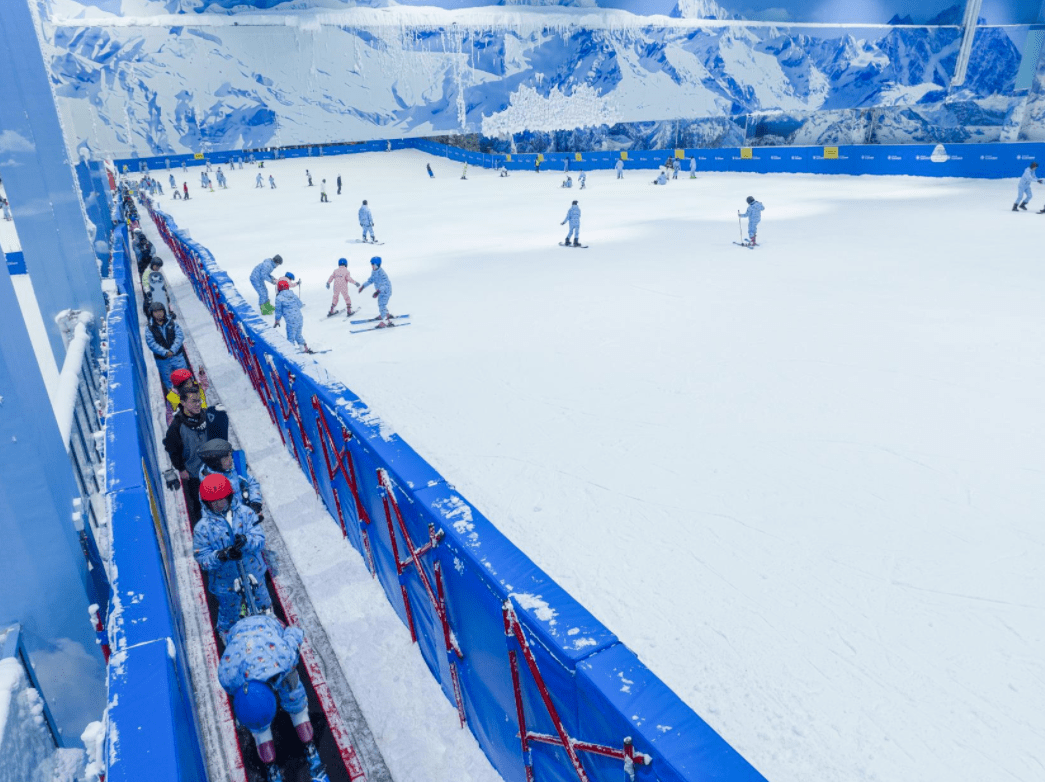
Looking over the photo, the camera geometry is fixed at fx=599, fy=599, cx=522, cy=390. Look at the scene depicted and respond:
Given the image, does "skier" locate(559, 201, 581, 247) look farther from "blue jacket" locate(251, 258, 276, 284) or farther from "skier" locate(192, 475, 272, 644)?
"skier" locate(192, 475, 272, 644)

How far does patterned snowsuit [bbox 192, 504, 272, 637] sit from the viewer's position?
3.35 metres

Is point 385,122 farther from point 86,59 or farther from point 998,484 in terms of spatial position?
point 998,484

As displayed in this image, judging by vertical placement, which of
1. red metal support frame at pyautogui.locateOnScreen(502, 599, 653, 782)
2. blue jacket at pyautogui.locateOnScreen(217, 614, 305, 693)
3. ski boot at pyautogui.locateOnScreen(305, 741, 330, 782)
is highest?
red metal support frame at pyautogui.locateOnScreen(502, 599, 653, 782)

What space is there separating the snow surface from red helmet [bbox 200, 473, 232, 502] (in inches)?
61.0

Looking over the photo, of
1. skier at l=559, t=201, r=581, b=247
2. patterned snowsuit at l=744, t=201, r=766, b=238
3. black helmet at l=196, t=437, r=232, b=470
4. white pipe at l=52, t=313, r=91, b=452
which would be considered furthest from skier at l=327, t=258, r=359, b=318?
patterned snowsuit at l=744, t=201, r=766, b=238

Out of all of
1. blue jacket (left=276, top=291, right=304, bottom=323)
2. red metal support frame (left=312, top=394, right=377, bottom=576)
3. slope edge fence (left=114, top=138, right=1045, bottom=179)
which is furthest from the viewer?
slope edge fence (left=114, top=138, right=1045, bottom=179)

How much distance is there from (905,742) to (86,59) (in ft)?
65.2

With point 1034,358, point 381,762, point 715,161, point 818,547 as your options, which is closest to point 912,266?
point 1034,358

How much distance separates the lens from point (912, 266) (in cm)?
1196

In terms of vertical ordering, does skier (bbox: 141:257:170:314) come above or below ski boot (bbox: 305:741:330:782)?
above

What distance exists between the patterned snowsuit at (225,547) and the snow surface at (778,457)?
0.92 metres

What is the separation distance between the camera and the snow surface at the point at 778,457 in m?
3.30

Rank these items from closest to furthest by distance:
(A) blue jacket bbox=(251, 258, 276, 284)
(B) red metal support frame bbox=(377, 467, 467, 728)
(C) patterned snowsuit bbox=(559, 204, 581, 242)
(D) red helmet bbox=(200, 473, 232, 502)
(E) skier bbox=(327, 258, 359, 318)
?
(B) red metal support frame bbox=(377, 467, 467, 728), (D) red helmet bbox=(200, 473, 232, 502), (E) skier bbox=(327, 258, 359, 318), (A) blue jacket bbox=(251, 258, 276, 284), (C) patterned snowsuit bbox=(559, 204, 581, 242)

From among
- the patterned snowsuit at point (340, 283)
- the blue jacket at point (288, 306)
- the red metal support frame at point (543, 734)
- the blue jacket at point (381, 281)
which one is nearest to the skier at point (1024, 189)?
the blue jacket at point (381, 281)
